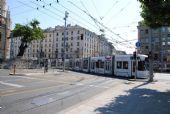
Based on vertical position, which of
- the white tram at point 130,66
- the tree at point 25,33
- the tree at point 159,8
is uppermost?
the tree at point 25,33

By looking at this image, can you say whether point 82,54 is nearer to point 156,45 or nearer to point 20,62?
point 156,45

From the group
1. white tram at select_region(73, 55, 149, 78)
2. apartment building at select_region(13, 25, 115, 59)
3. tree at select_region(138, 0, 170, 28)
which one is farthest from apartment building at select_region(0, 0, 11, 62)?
apartment building at select_region(13, 25, 115, 59)

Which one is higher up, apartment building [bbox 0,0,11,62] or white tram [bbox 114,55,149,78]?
apartment building [bbox 0,0,11,62]

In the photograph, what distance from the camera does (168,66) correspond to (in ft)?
220

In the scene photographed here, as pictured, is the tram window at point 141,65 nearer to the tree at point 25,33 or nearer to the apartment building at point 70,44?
the tree at point 25,33

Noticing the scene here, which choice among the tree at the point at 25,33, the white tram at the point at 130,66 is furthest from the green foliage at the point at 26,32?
the white tram at the point at 130,66

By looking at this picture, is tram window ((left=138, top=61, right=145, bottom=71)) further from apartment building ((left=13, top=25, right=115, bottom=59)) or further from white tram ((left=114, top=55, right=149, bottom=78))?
apartment building ((left=13, top=25, right=115, bottom=59))

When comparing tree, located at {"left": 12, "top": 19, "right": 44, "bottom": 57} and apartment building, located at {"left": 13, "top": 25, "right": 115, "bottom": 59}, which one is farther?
apartment building, located at {"left": 13, "top": 25, "right": 115, "bottom": 59}

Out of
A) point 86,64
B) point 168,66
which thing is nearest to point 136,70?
point 86,64

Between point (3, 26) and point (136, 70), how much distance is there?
34471 mm

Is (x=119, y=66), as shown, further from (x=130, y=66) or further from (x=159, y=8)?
(x=159, y=8)

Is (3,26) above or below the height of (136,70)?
above

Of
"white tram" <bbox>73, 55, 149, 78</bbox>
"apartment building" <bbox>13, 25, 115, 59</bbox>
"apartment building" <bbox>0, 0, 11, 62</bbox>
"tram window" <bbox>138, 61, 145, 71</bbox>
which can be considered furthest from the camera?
"apartment building" <bbox>13, 25, 115, 59</bbox>

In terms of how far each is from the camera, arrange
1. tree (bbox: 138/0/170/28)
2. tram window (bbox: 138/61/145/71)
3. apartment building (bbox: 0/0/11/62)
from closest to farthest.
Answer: tree (bbox: 138/0/170/28)
tram window (bbox: 138/61/145/71)
apartment building (bbox: 0/0/11/62)
